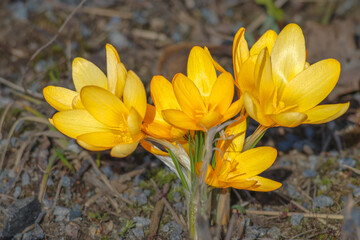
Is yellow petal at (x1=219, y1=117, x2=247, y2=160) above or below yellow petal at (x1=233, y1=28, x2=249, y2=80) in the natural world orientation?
below

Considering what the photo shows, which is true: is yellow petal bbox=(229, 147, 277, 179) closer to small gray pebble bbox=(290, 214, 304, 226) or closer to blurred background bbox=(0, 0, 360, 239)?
blurred background bbox=(0, 0, 360, 239)

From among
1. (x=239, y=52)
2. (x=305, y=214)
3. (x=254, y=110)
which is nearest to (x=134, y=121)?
(x=254, y=110)

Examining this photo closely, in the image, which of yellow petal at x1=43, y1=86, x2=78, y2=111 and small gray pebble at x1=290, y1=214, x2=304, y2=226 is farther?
small gray pebble at x1=290, y1=214, x2=304, y2=226

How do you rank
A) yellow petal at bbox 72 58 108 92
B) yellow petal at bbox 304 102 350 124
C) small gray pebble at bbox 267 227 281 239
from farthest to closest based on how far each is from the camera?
small gray pebble at bbox 267 227 281 239 → yellow petal at bbox 72 58 108 92 → yellow petal at bbox 304 102 350 124

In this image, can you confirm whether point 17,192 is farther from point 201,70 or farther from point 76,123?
point 201,70

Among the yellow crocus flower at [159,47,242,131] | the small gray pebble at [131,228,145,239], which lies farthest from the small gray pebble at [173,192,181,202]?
the yellow crocus flower at [159,47,242,131]

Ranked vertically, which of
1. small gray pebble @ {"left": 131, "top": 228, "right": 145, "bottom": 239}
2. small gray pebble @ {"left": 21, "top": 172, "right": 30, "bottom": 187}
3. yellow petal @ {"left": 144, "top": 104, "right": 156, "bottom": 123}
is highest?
yellow petal @ {"left": 144, "top": 104, "right": 156, "bottom": 123}

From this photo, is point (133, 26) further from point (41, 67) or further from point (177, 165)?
point (177, 165)
